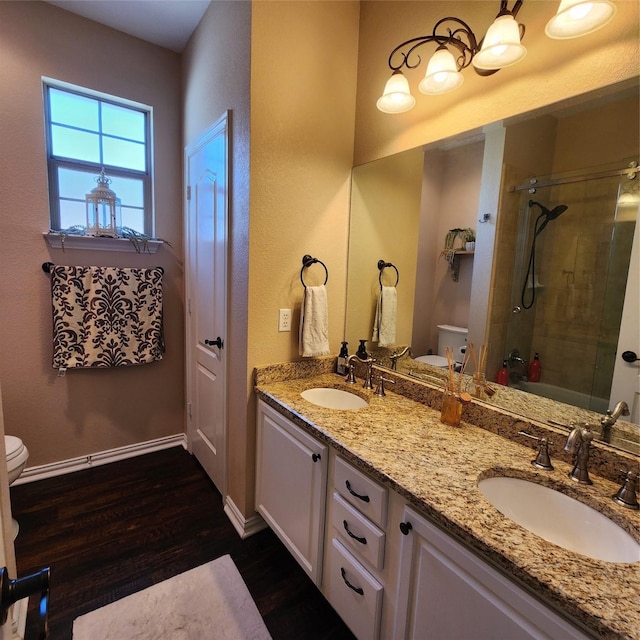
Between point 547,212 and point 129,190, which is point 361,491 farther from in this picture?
point 129,190

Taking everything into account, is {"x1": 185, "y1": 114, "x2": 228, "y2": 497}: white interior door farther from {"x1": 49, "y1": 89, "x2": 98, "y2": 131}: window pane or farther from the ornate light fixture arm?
the ornate light fixture arm

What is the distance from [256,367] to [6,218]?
174 centimetres

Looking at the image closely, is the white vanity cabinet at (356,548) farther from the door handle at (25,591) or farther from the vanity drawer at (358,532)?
the door handle at (25,591)

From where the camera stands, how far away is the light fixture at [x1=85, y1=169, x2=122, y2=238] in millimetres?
2299

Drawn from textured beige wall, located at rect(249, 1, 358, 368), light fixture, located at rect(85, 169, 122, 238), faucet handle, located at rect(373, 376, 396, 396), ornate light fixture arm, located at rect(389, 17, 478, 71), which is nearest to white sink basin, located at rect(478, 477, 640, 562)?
faucet handle, located at rect(373, 376, 396, 396)

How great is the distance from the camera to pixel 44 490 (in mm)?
2219

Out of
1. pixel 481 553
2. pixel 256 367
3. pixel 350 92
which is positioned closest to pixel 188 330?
pixel 256 367

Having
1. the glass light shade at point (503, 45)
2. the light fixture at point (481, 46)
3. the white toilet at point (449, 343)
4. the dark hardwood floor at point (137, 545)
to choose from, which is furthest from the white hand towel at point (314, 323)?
the glass light shade at point (503, 45)

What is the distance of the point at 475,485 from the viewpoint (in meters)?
1.01

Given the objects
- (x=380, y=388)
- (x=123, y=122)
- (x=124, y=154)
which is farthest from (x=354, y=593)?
(x=123, y=122)

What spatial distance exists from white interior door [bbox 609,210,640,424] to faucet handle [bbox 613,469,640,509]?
0.74 ft

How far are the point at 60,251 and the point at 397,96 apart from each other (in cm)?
218

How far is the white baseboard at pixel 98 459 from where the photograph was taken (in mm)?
2307

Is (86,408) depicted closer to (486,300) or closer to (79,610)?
(79,610)
